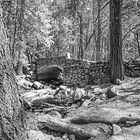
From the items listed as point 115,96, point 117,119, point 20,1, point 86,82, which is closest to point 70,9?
point 20,1

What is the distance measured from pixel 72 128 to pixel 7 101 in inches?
45.2

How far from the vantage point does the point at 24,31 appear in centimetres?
1359

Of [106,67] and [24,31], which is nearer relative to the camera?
[106,67]

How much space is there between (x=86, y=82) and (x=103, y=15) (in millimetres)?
14202

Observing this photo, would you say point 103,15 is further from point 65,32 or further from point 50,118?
point 50,118

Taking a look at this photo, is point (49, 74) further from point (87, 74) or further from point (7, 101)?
point (7, 101)

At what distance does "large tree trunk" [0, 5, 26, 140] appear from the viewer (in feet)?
6.92

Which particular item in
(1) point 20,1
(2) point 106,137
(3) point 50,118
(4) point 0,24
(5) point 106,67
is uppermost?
(1) point 20,1

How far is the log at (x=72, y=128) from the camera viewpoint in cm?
265

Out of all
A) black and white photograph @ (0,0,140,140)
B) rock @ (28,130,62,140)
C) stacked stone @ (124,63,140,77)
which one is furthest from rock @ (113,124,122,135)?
stacked stone @ (124,63,140,77)

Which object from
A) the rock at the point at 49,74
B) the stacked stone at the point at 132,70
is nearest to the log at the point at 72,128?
the stacked stone at the point at 132,70

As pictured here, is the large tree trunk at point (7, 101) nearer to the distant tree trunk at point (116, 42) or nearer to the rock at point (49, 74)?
the distant tree trunk at point (116, 42)

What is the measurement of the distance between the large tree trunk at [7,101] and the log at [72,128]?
0.55 metres

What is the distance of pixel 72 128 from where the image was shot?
107 inches
